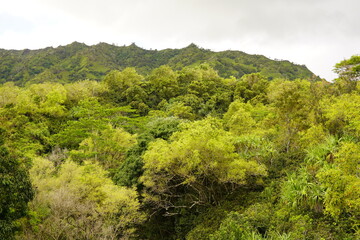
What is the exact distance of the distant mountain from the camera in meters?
97.9

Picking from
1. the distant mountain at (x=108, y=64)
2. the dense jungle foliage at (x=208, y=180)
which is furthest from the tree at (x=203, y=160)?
the distant mountain at (x=108, y=64)

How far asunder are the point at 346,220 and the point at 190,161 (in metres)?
7.53

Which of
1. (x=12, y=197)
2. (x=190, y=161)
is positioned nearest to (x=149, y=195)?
(x=190, y=161)

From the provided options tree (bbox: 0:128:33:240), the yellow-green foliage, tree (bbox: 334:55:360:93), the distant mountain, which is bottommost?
the yellow-green foliage

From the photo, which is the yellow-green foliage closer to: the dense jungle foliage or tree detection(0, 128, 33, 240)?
Answer: the dense jungle foliage

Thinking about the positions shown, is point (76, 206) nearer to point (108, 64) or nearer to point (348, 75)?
point (348, 75)

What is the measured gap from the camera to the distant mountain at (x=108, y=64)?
9788 cm

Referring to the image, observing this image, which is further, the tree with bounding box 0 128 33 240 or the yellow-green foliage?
the yellow-green foliage

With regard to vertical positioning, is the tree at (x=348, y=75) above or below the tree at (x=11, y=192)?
above

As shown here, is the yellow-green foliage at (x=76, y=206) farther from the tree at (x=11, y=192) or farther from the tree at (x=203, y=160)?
the tree at (x=203, y=160)

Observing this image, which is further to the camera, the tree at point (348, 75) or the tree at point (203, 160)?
the tree at point (348, 75)

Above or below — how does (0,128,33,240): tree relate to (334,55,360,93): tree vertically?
below

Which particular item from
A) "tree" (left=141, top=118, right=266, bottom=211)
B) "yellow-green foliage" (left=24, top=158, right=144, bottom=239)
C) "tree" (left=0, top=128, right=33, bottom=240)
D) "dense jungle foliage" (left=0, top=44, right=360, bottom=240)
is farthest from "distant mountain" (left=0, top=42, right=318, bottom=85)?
"tree" (left=0, top=128, right=33, bottom=240)

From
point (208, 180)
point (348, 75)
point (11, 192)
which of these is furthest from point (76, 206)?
point (348, 75)
